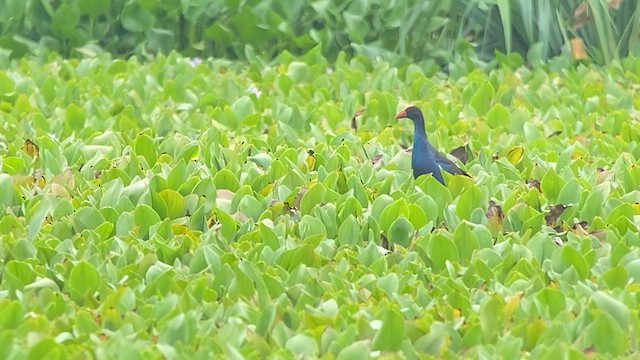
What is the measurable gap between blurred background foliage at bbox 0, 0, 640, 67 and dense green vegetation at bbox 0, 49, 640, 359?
2.35ft

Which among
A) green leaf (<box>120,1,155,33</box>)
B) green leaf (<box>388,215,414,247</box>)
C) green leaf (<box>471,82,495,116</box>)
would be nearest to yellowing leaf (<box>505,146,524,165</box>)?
green leaf (<box>471,82,495,116</box>)

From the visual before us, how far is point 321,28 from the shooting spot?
732 centimetres

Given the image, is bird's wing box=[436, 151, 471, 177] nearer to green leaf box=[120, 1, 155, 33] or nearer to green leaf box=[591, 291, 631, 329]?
green leaf box=[591, 291, 631, 329]

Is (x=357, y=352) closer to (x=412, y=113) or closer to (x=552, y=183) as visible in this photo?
(x=552, y=183)

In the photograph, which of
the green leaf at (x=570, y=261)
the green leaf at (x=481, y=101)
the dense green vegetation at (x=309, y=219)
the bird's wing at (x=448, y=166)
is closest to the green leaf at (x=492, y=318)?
the dense green vegetation at (x=309, y=219)

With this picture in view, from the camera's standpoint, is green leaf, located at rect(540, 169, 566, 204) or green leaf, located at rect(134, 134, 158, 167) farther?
green leaf, located at rect(134, 134, 158, 167)

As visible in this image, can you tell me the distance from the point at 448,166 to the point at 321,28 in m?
2.76

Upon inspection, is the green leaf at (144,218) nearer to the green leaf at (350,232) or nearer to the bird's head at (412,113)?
the green leaf at (350,232)

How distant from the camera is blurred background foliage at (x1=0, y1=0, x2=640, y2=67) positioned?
707 centimetres

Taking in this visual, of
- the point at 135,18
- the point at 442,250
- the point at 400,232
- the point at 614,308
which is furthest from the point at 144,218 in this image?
the point at 135,18

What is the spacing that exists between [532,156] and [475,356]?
2.16 metres

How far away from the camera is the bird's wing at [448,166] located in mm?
4668

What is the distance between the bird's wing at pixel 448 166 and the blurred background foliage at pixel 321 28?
233 centimetres

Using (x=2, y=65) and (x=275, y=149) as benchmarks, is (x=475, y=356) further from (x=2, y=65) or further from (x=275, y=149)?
(x=2, y=65)
